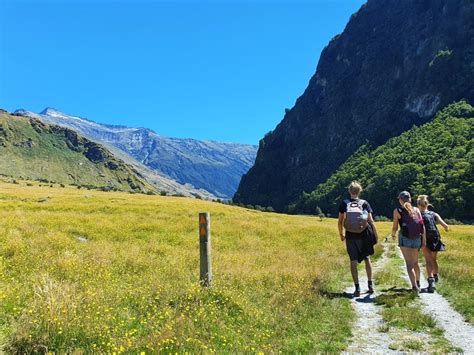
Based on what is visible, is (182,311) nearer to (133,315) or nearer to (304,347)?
(133,315)

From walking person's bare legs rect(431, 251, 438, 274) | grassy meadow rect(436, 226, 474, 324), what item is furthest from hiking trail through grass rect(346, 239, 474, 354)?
walking person's bare legs rect(431, 251, 438, 274)

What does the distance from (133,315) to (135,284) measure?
240 cm

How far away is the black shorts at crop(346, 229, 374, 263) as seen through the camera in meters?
12.4

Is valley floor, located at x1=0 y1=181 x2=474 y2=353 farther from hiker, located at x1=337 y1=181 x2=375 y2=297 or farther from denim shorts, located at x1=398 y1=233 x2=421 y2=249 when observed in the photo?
denim shorts, located at x1=398 y1=233 x2=421 y2=249

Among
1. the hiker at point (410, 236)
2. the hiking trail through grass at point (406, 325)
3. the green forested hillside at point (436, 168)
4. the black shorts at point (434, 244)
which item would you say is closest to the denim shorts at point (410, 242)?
the hiker at point (410, 236)

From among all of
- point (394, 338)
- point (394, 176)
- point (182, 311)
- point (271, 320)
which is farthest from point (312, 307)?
point (394, 176)

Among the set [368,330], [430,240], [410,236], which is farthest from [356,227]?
[368,330]

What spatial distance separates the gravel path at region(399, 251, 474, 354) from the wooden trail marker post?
5.33 metres

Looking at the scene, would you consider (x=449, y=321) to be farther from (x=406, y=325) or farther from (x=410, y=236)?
(x=410, y=236)

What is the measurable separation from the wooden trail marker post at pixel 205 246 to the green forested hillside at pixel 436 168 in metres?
123

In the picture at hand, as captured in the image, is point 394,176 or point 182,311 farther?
point 394,176

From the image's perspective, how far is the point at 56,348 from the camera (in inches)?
267

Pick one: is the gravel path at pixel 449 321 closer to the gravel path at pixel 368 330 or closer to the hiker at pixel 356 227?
the gravel path at pixel 368 330

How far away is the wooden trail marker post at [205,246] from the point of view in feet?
34.8
